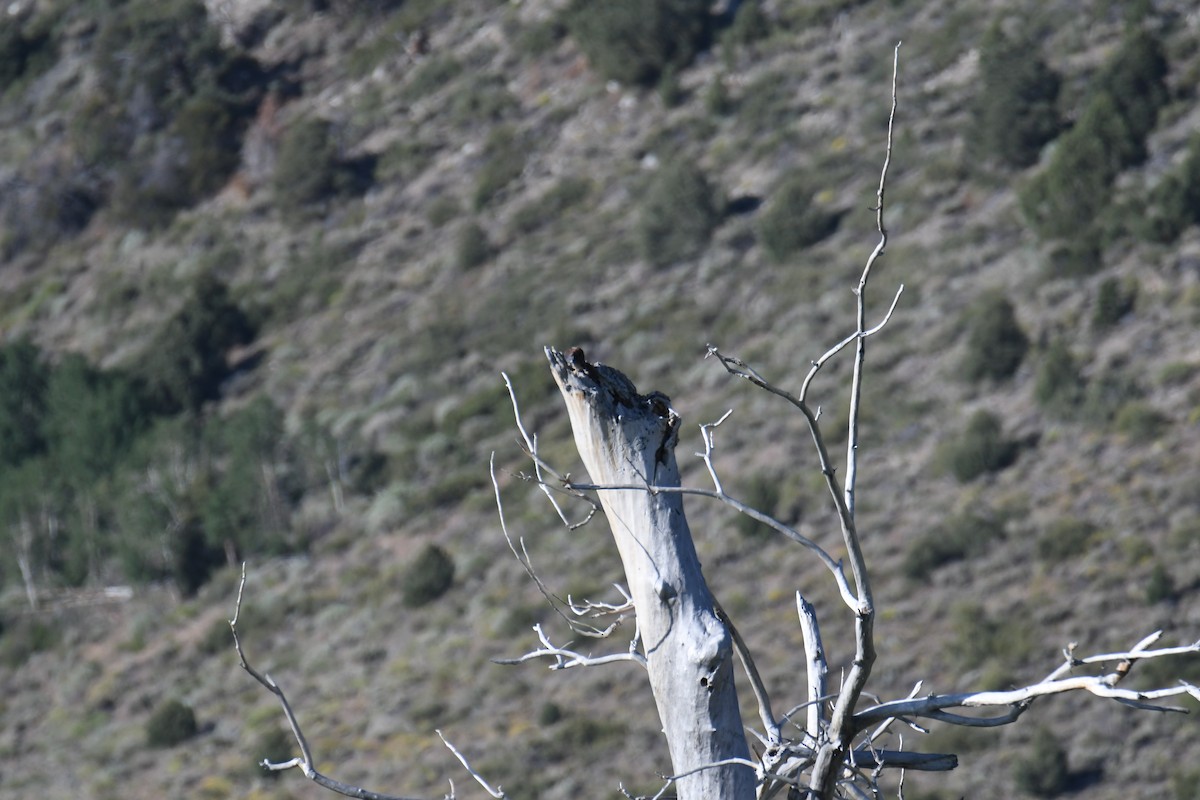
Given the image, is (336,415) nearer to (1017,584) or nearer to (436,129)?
(436,129)

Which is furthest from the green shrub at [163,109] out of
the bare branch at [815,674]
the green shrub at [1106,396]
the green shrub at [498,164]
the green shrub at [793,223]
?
the bare branch at [815,674]

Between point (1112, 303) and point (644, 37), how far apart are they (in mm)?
17443

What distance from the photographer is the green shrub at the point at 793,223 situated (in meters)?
31.7

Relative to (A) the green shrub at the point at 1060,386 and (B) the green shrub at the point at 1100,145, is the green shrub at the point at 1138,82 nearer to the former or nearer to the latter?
(B) the green shrub at the point at 1100,145

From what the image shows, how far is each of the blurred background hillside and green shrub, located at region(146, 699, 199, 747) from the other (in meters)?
0.06

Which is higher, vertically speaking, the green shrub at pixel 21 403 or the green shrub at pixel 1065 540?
the green shrub at pixel 21 403

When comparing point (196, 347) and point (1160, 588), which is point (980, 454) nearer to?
point (1160, 588)

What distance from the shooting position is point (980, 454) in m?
23.8

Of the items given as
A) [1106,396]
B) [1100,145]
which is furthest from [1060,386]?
[1100,145]

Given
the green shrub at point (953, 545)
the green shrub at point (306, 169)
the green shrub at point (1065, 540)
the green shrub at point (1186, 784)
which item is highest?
the green shrub at point (306, 169)

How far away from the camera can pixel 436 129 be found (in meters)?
42.4

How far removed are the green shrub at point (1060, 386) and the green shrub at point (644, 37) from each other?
17794 millimetres

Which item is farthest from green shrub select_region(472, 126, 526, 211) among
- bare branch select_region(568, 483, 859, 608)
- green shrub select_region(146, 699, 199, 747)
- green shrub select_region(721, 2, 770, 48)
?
bare branch select_region(568, 483, 859, 608)

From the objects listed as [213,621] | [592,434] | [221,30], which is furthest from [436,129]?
[592,434]
